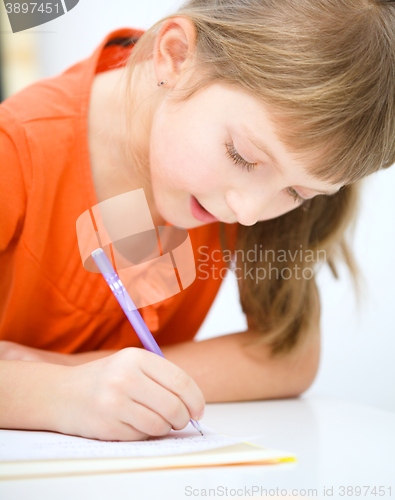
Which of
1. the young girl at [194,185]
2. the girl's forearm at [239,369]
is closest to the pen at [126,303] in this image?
the young girl at [194,185]

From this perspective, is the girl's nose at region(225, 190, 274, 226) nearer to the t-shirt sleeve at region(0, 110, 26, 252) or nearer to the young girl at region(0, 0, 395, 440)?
the young girl at region(0, 0, 395, 440)

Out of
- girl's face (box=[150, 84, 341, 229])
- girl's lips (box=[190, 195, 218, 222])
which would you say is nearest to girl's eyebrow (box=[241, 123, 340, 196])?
girl's face (box=[150, 84, 341, 229])

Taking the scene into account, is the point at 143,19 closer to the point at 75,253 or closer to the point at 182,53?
the point at 182,53

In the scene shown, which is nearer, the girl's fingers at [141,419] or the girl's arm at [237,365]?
the girl's fingers at [141,419]

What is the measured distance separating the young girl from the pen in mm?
25

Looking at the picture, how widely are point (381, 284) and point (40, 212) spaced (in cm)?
63

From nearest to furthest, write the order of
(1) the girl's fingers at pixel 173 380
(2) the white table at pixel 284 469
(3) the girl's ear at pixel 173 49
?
(2) the white table at pixel 284 469 → (1) the girl's fingers at pixel 173 380 → (3) the girl's ear at pixel 173 49

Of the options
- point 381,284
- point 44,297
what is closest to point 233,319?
point 381,284

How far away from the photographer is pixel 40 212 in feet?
1.62

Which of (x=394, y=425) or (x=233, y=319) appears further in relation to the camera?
(x=233, y=319)

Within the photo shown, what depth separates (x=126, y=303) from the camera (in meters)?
0.41

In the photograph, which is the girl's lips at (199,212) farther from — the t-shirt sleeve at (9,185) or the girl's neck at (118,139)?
the t-shirt sleeve at (9,185)

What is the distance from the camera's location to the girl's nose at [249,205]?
1.39 ft

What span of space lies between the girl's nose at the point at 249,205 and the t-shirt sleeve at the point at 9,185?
0.21 m
